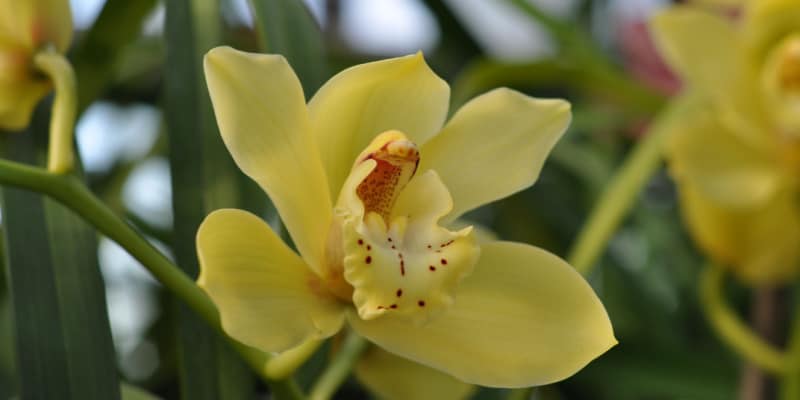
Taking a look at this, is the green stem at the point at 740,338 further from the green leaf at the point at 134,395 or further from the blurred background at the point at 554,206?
the green leaf at the point at 134,395

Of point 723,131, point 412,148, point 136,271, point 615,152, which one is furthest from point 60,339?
point 615,152

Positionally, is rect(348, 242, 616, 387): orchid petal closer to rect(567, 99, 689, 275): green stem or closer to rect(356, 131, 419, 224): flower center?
rect(356, 131, 419, 224): flower center

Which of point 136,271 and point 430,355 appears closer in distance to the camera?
point 430,355

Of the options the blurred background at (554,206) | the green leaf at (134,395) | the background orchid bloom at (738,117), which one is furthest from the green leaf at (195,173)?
the background orchid bloom at (738,117)

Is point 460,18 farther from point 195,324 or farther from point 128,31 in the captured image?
point 195,324

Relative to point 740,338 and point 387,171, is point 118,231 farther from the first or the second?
point 740,338

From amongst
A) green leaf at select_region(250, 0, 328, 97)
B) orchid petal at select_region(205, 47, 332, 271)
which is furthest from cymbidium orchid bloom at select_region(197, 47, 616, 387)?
green leaf at select_region(250, 0, 328, 97)

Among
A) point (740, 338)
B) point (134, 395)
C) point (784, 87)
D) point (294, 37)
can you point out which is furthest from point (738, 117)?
point (134, 395)
